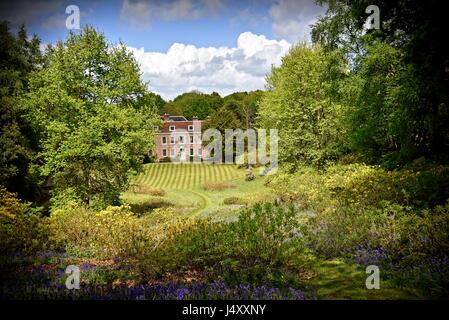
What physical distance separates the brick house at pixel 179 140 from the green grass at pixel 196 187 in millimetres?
9447

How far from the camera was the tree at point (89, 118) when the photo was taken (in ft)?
65.4

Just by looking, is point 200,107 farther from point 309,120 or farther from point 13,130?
point 13,130

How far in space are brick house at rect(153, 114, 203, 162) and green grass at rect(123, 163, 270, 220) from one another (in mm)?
9447

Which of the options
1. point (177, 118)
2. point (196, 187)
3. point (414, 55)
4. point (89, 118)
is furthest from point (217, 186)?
point (177, 118)

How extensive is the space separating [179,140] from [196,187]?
116ft

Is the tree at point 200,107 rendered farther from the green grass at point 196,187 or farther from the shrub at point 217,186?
the shrub at point 217,186

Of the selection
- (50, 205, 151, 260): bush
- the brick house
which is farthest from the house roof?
(50, 205, 151, 260): bush

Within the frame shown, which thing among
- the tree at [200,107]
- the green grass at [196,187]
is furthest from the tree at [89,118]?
the tree at [200,107]

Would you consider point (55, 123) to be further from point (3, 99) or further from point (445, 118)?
point (445, 118)

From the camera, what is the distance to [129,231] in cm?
1008

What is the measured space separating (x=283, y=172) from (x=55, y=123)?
15174 millimetres

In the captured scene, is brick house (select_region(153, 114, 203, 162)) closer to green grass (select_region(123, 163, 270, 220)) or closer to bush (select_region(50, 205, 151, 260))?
green grass (select_region(123, 163, 270, 220))

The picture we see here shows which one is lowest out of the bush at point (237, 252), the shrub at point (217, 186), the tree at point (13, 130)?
the shrub at point (217, 186)

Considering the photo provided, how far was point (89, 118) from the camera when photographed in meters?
20.4
